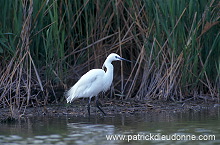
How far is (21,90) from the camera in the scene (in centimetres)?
766

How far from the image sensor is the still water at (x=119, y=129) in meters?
5.01

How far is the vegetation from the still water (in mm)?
815

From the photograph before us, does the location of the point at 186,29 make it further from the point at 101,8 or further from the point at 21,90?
the point at 21,90

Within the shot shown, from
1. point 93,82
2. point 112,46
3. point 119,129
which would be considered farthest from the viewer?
point 112,46

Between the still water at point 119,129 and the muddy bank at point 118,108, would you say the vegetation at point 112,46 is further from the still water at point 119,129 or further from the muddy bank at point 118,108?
the still water at point 119,129

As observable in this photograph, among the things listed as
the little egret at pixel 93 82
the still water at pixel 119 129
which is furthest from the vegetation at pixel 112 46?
the still water at pixel 119 129

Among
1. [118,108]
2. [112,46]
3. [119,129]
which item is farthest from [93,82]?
[119,129]

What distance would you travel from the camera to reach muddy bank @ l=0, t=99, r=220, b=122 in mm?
7289

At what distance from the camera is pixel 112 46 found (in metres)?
8.50

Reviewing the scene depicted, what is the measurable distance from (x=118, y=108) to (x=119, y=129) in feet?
6.34

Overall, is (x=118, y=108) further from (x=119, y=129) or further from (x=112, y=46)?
(x=119, y=129)

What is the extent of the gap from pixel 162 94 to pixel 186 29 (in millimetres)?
1128

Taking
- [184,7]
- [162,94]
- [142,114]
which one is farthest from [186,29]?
[142,114]

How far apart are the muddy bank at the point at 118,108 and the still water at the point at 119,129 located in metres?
0.24
